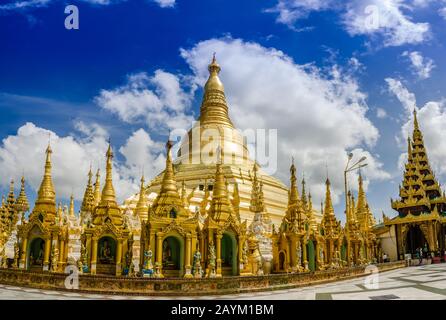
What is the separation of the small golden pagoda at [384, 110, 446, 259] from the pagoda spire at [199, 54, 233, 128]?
2656cm

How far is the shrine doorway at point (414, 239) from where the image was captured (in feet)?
165

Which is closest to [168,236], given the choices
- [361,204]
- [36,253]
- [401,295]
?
[36,253]

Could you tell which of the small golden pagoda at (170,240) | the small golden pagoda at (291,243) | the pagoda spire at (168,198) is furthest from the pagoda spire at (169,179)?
the small golden pagoda at (291,243)

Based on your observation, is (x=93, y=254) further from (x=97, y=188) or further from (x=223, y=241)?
(x=97, y=188)

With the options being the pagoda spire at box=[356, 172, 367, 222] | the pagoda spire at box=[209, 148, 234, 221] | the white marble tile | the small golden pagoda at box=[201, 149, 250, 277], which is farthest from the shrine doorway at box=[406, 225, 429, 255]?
the white marble tile

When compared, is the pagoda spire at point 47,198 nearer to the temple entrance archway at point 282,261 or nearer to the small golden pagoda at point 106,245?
the small golden pagoda at point 106,245

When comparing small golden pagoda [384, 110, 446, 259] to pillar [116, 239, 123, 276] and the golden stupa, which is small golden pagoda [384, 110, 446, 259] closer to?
the golden stupa

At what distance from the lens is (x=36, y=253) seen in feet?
95.7

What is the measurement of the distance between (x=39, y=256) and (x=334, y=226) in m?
23.6

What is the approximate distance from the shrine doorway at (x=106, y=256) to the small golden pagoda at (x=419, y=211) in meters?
37.0

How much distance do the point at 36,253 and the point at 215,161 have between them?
32.7 metres

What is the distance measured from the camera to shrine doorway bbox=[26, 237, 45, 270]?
28602 mm

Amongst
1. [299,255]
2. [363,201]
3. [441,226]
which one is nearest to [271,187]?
[363,201]
